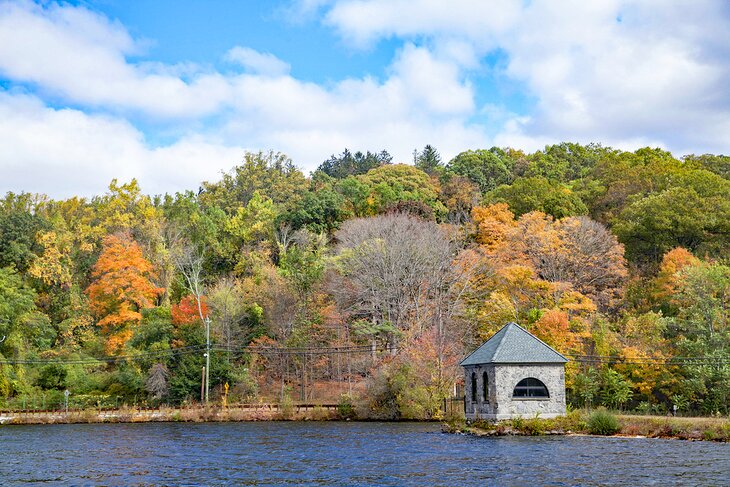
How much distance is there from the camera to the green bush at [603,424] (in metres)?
38.8

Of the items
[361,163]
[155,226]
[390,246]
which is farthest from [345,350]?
[361,163]

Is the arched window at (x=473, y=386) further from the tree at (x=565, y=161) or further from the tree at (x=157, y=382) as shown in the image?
the tree at (x=565, y=161)

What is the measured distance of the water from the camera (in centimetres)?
2561

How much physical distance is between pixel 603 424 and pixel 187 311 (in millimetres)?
39658

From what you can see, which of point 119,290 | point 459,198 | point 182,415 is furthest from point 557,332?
point 119,290

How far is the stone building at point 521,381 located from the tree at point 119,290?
37542 millimetres

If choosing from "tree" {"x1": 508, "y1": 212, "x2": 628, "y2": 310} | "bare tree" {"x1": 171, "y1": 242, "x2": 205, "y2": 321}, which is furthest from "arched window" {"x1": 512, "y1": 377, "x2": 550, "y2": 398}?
"bare tree" {"x1": 171, "y1": 242, "x2": 205, "y2": 321}

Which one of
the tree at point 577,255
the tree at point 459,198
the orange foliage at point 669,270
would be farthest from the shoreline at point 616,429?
the tree at point 459,198

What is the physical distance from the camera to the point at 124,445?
128ft

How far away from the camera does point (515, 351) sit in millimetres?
42938

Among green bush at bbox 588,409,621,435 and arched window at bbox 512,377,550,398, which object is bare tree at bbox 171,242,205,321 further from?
green bush at bbox 588,409,621,435

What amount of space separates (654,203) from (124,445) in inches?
1871

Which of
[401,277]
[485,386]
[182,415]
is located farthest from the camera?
[401,277]

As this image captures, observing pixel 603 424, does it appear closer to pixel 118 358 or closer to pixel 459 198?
pixel 118 358
